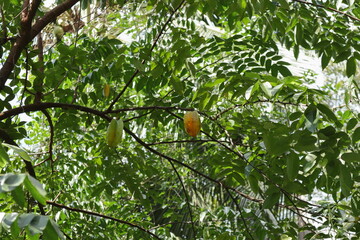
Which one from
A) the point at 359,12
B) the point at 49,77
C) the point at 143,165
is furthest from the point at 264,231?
the point at 49,77

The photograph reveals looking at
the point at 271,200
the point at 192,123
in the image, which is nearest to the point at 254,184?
the point at 271,200

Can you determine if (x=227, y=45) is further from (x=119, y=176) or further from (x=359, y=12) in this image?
(x=119, y=176)

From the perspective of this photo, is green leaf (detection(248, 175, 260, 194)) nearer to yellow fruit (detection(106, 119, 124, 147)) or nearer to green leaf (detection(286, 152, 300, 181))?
green leaf (detection(286, 152, 300, 181))

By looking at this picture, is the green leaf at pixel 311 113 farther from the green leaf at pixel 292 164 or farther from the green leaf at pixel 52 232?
the green leaf at pixel 52 232

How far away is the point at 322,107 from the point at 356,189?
0.72 meters

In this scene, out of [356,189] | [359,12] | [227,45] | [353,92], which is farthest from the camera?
[227,45]

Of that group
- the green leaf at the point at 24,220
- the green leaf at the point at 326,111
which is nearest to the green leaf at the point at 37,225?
the green leaf at the point at 24,220

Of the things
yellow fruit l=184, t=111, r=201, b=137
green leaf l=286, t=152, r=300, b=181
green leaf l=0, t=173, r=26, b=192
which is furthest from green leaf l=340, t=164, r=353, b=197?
green leaf l=0, t=173, r=26, b=192

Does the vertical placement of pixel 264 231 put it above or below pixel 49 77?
below

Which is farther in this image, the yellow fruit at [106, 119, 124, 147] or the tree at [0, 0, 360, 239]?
the yellow fruit at [106, 119, 124, 147]

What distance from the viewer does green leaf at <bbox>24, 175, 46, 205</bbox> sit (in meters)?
1.08

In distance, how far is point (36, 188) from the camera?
3.56 ft

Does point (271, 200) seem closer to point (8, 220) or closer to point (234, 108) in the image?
point (234, 108)

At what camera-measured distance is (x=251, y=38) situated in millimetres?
2932
